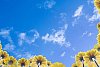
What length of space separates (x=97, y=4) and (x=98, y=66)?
1120 centimetres

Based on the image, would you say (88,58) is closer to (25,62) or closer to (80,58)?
→ (80,58)

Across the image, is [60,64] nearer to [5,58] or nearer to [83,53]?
[5,58]

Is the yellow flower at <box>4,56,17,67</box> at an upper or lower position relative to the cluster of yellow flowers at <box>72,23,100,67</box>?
lower

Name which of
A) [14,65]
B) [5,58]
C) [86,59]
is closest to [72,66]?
[86,59]

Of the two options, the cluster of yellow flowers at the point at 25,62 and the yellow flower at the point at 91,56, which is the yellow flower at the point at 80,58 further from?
the cluster of yellow flowers at the point at 25,62

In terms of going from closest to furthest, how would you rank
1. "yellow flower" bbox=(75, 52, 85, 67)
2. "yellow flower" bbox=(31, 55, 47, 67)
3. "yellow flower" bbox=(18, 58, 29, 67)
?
"yellow flower" bbox=(18, 58, 29, 67) → "yellow flower" bbox=(31, 55, 47, 67) → "yellow flower" bbox=(75, 52, 85, 67)

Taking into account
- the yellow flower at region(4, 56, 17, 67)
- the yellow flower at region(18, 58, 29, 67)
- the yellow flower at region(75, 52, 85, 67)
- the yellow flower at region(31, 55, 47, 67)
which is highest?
the yellow flower at region(75, 52, 85, 67)

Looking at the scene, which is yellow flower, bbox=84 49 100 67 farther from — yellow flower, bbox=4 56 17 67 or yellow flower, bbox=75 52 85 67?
yellow flower, bbox=4 56 17 67

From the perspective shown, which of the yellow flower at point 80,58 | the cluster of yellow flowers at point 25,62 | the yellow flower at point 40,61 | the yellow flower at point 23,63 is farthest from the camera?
the yellow flower at point 80,58

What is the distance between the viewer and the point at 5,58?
16859 millimetres

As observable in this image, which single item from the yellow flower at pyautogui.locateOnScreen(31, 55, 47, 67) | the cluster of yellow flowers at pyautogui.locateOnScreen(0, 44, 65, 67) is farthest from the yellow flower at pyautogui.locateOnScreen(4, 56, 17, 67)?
the yellow flower at pyautogui.locateOnScreen(31, 55, 47, 67)

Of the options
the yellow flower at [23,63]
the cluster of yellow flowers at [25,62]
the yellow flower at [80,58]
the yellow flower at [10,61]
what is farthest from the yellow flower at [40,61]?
the yellow flower at [10,61]

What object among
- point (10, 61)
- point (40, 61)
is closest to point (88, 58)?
point (40, 61)

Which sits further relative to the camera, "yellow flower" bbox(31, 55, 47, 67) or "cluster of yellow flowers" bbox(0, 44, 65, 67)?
"yellow flower" bbox(31, 55, 47, 67)
